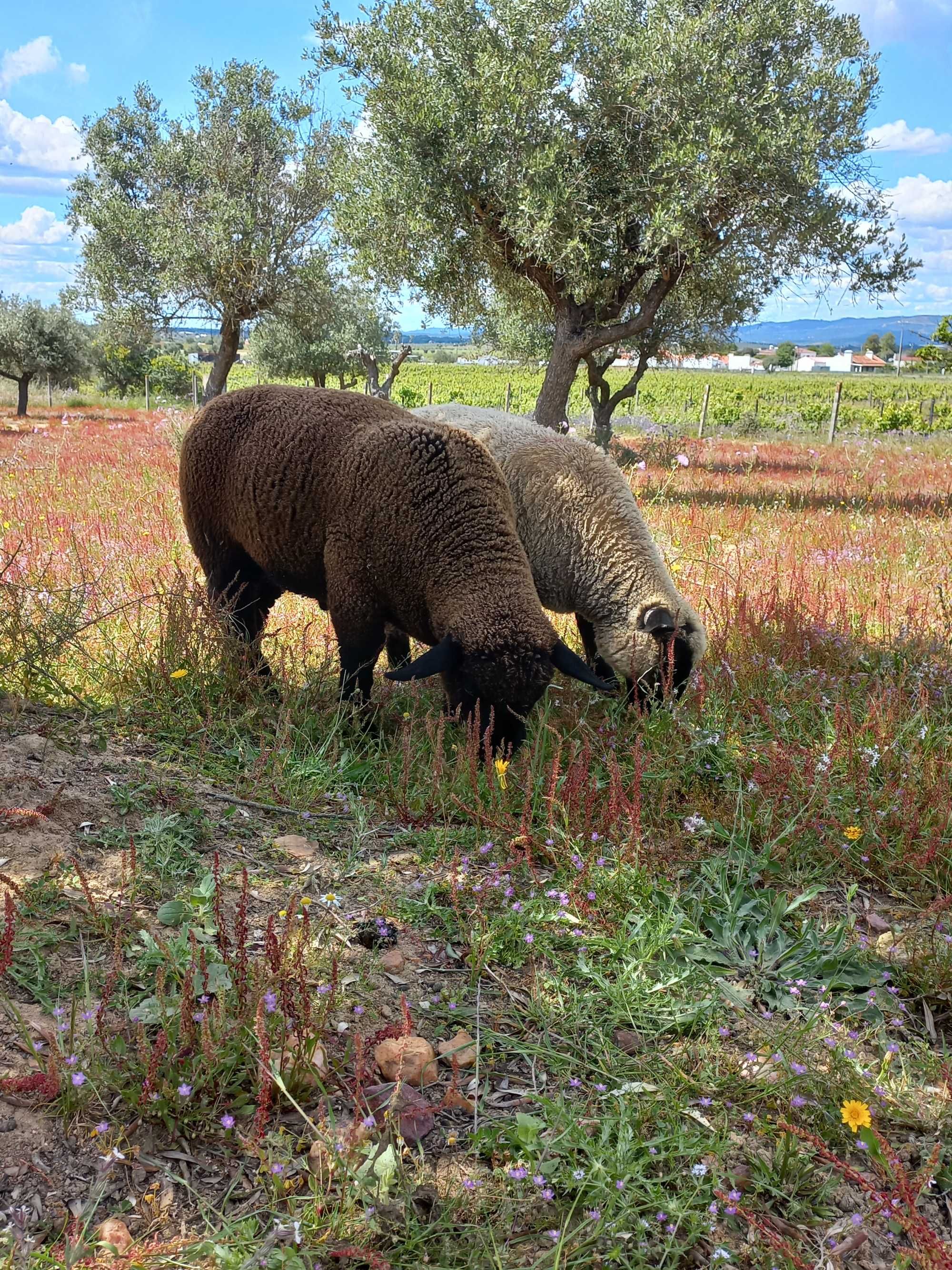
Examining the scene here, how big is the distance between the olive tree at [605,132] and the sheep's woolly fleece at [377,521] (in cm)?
1066

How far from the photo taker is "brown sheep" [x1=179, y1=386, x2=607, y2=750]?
4.68m

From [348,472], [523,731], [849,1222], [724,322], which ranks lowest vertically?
[849,1222]

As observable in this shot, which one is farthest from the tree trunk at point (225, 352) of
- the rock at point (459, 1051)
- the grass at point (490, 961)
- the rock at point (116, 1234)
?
the rock at point (116, 1234)

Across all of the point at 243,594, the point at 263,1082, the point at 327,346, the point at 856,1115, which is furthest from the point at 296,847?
the point at 327,346

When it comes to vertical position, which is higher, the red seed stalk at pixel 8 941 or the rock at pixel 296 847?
the red seed stalk at pixel 8 941

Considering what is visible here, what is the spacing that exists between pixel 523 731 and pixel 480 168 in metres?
13.7

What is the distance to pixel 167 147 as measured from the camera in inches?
1065

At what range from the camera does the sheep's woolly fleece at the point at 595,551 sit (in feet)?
20.5

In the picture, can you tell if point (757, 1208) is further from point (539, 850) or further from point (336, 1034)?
point (539, 850)

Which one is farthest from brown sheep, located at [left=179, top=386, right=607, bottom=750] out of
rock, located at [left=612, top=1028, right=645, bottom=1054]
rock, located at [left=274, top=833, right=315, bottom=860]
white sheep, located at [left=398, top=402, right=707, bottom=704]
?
rock, located at [left=612, top=1028, right=645, bottom=1054]

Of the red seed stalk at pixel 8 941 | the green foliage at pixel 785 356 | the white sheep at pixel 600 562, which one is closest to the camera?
the red seed stalk at pixel 8 941

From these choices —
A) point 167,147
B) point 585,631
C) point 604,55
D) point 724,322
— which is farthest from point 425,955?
point 167,147

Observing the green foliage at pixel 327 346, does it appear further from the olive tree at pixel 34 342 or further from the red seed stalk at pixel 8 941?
the red seed stalk at pixel 8 941

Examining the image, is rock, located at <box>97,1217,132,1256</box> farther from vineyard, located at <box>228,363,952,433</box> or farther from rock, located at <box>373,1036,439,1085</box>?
vineyard, located at <box>228,363,952,433</box>
